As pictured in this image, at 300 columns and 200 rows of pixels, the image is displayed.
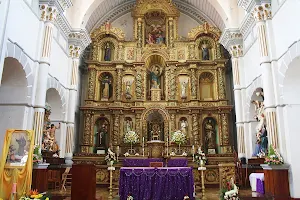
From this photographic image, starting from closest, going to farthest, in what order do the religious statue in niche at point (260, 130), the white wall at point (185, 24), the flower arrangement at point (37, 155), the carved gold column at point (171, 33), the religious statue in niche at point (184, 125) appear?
1. the flower arrangement at point (37, 155)
2. the religious statue in niche at point (260, 130)
3. the religious statue in niche at point (184, 125)
4. the carved gold column at point (171, 33)
5. the white wall at point (185, 24)

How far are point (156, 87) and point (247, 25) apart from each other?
6792 millimetres

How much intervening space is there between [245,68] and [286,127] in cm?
593

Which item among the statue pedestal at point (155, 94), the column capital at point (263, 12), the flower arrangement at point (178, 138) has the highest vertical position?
the column capital at point (263, 12)

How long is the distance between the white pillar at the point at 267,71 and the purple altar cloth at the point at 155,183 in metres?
3.78

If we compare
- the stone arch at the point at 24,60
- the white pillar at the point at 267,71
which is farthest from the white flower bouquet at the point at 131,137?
the white pillar at the point at 267,71

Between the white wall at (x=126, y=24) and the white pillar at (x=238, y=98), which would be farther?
the white wall at (x=126, y=24)

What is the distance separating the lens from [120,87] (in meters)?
18.1

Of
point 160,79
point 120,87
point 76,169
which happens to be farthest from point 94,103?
point 76,169

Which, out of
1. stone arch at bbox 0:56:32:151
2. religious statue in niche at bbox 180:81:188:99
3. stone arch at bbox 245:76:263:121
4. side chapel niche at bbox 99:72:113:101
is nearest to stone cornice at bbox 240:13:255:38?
stone arch at bbox 245:76:263:121

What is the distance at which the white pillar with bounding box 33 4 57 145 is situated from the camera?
1091 centimetres

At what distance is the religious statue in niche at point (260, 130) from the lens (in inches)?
487

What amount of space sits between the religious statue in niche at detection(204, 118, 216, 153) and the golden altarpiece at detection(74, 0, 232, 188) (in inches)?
2.4

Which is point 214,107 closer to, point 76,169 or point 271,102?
point 271,102

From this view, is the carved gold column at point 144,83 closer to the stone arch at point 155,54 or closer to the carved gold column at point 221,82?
the stone arch at point 155,54
